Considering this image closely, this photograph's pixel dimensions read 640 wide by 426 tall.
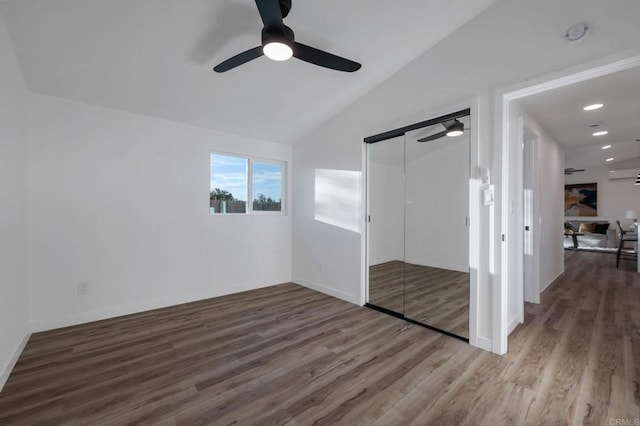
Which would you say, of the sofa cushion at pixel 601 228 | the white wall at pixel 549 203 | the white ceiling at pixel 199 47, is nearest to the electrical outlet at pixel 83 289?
the white ceiling at pixel 199 47

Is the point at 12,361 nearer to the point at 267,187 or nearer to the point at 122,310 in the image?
the point at 122,310

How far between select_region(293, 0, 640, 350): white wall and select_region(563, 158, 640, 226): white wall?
32.4 feet

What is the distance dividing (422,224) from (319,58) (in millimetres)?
2155

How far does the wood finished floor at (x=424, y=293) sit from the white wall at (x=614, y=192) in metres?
9.57

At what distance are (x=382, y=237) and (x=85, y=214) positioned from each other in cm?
358

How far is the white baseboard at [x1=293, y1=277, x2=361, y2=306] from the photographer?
3.70 m

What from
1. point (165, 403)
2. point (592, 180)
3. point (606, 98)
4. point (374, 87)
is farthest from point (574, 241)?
point (165, 403)

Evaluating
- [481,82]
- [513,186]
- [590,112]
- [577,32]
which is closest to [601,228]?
[590,112]

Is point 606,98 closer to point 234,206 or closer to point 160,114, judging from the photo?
point 234,206

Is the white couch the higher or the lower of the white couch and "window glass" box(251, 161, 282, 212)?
the lower

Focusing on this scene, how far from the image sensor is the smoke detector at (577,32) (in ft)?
6.35

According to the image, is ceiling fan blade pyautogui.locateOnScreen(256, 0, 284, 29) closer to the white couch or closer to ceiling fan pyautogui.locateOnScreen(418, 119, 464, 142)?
ceiling fan pyautogui.locateOnScreen(418, 119, 464, 142)

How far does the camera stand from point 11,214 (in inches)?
88.0

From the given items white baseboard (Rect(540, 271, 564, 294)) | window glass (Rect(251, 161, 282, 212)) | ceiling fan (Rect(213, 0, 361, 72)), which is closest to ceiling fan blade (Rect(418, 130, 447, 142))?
ceiling fan (Rect(213, 0, 361, 72))
